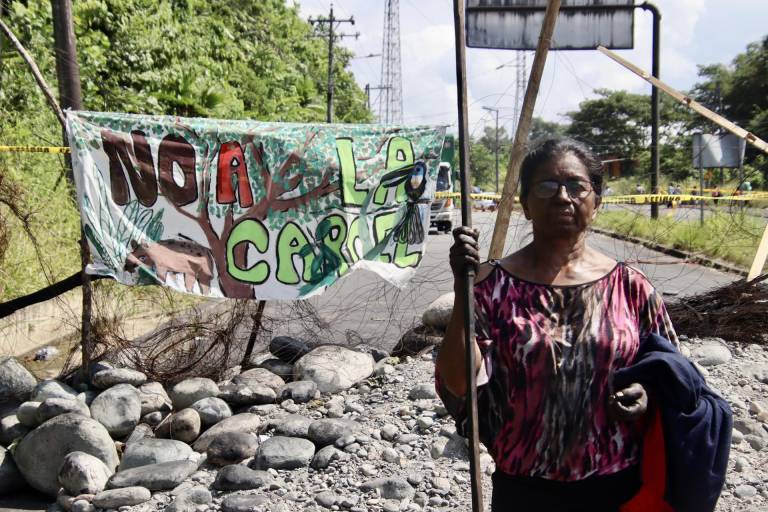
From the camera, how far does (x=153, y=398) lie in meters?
5.77

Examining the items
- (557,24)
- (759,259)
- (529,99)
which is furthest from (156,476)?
(759,259)

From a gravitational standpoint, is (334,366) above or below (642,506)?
below

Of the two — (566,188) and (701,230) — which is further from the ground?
(566,188)

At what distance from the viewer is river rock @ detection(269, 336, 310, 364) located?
21.1 ft

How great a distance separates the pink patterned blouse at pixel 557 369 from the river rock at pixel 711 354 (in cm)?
391

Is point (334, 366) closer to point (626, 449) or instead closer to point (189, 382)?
point (189, 382)

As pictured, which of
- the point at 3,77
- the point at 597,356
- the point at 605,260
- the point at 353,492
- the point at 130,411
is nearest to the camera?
the point at 597,356

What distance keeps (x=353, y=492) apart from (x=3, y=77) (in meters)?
12.1

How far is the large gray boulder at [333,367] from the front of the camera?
19.5ft

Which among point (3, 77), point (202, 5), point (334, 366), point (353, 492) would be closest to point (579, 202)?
point (353, 492)

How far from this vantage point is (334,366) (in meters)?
6.09

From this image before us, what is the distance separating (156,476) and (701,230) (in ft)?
22.1

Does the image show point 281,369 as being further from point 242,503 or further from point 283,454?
point 242,503

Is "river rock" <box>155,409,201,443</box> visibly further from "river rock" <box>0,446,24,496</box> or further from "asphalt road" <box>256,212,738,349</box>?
"asphalt road" <box>256,212,738,349</box>
